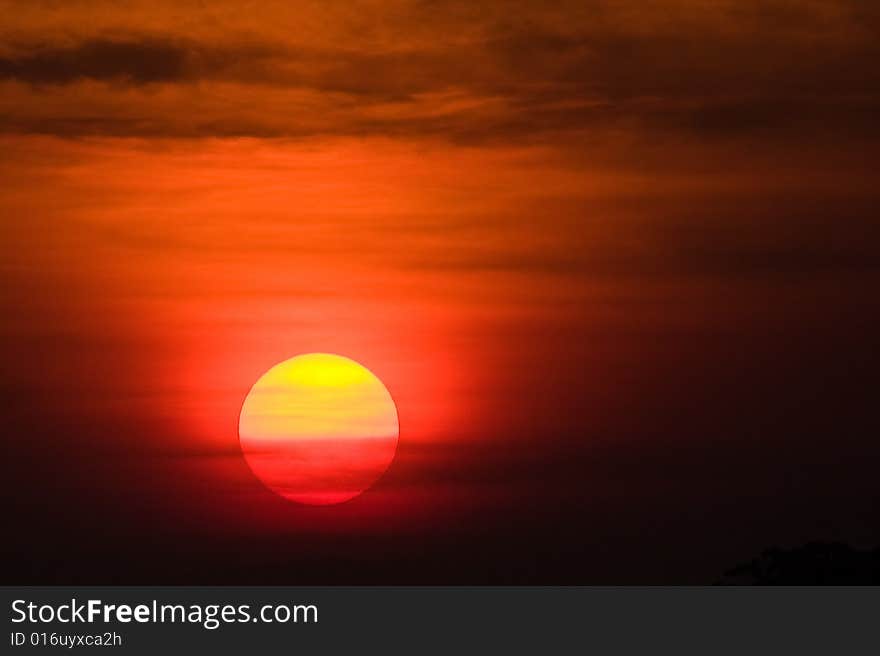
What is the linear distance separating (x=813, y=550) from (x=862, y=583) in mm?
3984

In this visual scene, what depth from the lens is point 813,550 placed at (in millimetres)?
73438

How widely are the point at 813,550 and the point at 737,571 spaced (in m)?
4.00
